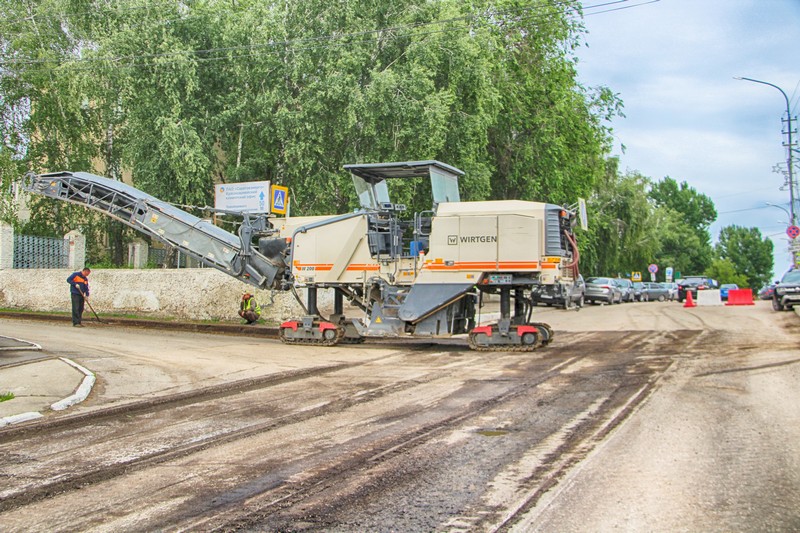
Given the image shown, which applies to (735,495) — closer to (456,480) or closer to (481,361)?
(456,480)

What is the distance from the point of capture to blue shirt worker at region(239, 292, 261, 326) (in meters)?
21.2

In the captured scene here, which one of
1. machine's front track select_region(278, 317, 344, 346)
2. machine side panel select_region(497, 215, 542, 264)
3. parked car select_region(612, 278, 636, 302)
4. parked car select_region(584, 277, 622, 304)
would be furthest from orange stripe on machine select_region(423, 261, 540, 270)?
parked car select_region(612, 278, 636, 302)

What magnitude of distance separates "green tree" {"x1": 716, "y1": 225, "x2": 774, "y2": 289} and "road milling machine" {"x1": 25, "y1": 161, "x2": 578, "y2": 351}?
12058 centimetres

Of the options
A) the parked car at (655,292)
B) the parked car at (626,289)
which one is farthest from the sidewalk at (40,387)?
the parked car at (655,292)

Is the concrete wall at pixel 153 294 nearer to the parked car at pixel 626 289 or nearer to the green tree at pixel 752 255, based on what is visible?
the parked car at pixel 626 289

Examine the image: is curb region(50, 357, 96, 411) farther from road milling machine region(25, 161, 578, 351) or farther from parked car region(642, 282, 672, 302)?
parked car region(642, 282, 672, 302)

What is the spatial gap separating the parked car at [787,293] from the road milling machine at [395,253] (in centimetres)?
1650

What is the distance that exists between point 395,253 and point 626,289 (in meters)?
34.5

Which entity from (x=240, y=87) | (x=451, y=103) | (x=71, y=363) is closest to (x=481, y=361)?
(x=71, y=363)

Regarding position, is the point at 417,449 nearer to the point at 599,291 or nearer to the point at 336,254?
the point at 336,254

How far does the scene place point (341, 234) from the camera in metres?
16.7

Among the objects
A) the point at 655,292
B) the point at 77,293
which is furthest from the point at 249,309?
the point at 655,292

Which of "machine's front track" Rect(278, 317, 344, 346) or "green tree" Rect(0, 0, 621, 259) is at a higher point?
"green tree" Rect(0, 0, 621, 259)

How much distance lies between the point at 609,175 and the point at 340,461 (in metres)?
49.4
